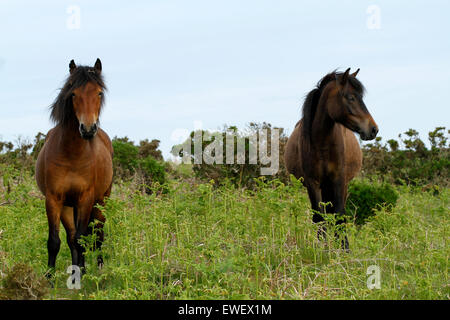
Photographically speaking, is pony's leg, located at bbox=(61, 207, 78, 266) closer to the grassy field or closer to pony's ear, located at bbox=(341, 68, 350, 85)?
the grassy field

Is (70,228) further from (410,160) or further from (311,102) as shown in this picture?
(410,160)

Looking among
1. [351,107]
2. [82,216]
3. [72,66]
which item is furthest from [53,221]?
[351,107]

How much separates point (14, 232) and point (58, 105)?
313 centimetres

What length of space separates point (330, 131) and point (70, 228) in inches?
166

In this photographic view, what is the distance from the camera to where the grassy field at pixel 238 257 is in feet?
15.9

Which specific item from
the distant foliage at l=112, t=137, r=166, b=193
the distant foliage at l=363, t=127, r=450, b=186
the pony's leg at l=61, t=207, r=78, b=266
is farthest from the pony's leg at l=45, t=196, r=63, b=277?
the distant foliage at l=363, t=127, r=450, b=186

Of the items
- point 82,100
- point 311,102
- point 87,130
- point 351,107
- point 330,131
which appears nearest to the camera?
point 87,130

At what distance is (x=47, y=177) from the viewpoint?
589 centimetres

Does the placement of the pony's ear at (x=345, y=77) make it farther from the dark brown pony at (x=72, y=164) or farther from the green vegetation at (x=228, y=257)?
the dark brown pony at (x=72, y=164)

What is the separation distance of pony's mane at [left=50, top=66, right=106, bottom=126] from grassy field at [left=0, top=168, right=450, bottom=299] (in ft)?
4.21

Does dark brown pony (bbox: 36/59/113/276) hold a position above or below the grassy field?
above

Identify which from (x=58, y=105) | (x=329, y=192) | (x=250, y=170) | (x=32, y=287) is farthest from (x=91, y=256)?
(x=250, y=170)

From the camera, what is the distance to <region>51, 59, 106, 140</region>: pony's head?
5.46 m

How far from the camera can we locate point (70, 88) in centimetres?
581
